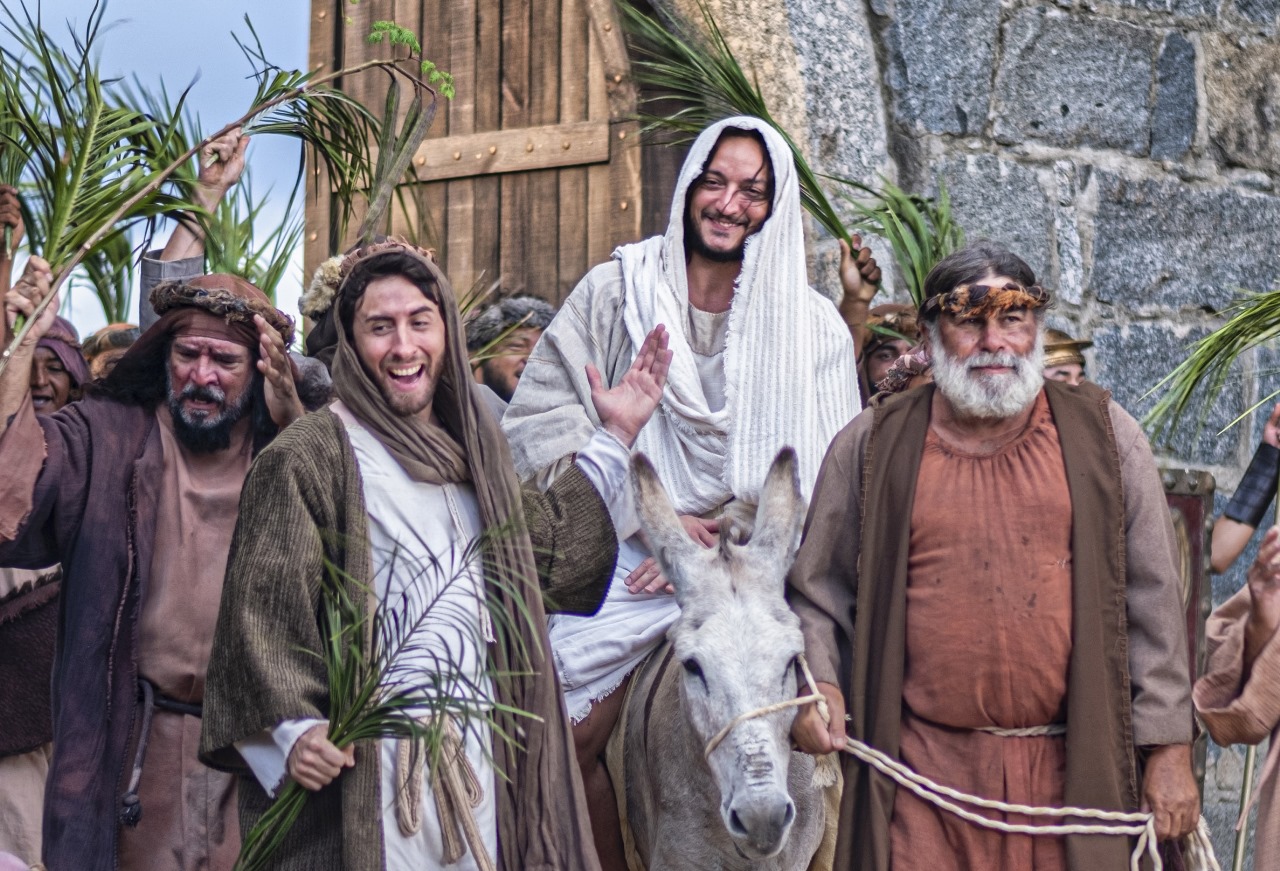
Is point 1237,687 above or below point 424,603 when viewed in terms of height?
below

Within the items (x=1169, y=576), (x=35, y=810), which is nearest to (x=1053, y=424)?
(x=1169, y=576)

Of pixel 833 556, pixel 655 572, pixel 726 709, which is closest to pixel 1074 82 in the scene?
pixel 655 572

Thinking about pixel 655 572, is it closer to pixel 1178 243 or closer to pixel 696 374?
pixel 696 374

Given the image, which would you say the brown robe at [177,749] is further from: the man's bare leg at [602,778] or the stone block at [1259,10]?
the stone block at [1259,10]

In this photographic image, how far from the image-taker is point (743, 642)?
13.6ft

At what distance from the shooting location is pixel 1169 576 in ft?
14.0

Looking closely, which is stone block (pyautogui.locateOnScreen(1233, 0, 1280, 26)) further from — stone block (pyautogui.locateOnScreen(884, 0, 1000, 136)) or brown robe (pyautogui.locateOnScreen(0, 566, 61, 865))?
brown robe (pyautogui.locateOnScreen(0, 566, 61, 865))

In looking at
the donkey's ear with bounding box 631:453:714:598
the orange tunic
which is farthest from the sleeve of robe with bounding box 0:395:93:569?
the orange tunic

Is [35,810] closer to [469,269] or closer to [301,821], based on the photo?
[301,821]

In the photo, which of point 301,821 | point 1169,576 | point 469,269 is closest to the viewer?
point 301,821

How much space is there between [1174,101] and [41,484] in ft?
15.1

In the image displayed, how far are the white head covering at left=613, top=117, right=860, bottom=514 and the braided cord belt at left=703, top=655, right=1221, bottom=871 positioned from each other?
3.27 ft

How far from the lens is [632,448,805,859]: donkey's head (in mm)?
3924

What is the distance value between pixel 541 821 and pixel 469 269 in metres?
3.77
